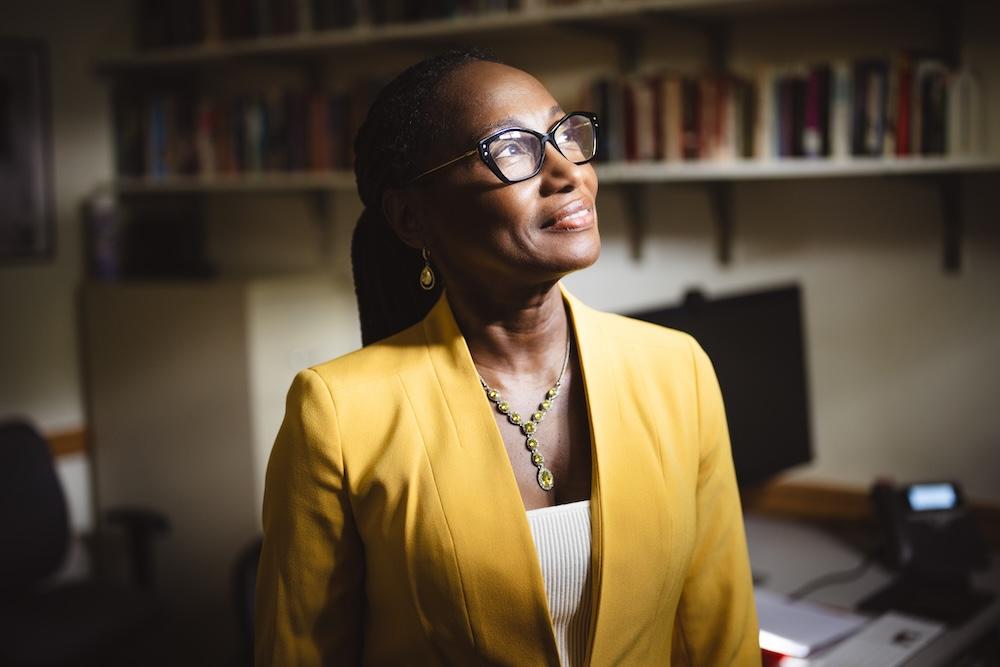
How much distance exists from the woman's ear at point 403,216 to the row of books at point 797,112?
141cm

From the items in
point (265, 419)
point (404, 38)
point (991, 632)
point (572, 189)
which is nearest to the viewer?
point (572, 189)

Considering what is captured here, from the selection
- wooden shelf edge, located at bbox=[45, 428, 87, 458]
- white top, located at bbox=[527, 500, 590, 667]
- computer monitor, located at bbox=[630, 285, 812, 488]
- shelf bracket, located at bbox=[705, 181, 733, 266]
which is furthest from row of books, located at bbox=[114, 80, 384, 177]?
white top, located at bbox=[527, 500, 590, 667]

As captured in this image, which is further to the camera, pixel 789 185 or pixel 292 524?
pixel 789 185

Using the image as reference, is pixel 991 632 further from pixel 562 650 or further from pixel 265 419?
pixel 265 419

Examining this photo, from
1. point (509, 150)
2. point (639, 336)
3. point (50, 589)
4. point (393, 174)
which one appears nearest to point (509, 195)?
A: point (509, 150)

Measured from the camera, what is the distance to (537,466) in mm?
1134

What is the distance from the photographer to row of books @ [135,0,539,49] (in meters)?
2.74

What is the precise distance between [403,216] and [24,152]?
2511mm

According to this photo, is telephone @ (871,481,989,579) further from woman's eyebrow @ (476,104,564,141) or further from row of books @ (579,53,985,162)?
woman's eyebrow @ (476,104,564,141)

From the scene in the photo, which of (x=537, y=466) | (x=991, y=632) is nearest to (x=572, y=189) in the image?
(x=537, y=466)

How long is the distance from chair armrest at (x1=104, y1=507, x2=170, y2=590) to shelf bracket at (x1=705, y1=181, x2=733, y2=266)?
5.95 ft

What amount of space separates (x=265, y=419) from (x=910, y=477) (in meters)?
1.79

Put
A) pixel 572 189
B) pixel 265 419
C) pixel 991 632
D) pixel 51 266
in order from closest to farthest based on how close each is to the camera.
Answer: pixel 572 189, pixel 991 632, pixel 265 419, pixel 51 266

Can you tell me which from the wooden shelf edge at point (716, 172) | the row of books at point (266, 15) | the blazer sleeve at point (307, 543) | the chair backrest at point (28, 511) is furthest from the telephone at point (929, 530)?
the chair backrest at point (28, 511)
